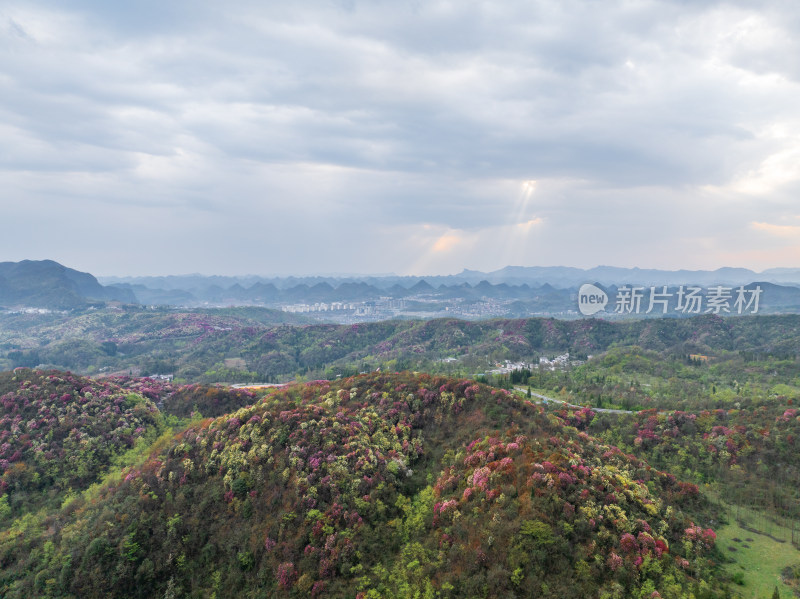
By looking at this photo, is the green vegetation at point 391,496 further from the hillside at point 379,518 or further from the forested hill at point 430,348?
the forested hill at point 430,348

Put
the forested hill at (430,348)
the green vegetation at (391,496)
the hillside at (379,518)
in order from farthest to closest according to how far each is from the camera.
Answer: the forested hill at (430,348) → the green vegetation at (391,496) → the hillside at (379,518)

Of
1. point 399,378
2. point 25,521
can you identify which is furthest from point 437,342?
point 25,521

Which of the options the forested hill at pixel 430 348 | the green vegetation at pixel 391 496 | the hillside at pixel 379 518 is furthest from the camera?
the forested hill at pixel 430 348

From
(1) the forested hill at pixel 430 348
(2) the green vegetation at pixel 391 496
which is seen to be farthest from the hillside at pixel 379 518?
(1) the forested hill at pixel 430 348

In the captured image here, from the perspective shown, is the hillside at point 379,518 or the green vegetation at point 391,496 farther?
the green vegetation at point 391,496

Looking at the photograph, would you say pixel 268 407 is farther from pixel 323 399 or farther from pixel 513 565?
pixel 513 565

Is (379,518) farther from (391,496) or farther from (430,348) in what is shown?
(430,348)

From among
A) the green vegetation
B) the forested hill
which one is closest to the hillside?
the green vegetation

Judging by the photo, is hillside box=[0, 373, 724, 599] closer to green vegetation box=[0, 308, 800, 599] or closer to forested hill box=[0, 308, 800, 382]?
green vegetation box=[0, 308, 800, 599]
